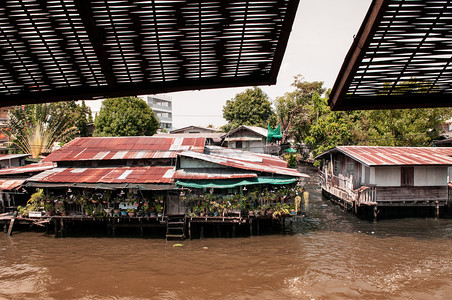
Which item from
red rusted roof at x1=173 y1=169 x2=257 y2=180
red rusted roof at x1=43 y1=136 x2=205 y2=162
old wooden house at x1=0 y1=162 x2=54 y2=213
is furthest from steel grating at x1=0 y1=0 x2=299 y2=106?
old wooden house at x1=0 y1=162 x2=54 y2=213

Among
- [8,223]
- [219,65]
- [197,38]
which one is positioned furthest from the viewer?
[8,223]

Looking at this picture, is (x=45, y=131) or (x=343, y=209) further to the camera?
(x=45, y=131)

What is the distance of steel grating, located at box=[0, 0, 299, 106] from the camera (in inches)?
77.0

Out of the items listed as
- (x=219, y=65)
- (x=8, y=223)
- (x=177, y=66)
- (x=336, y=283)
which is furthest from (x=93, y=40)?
(x=8, y=223)

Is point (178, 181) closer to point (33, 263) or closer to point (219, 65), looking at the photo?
point (33, 263)


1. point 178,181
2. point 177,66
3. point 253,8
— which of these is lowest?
point 178,181

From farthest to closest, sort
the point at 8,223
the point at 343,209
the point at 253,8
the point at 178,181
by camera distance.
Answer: the point at 343,209
the point at 8,223
the point at 178,181
the point at 253,8

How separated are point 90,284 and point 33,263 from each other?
375 centimetres

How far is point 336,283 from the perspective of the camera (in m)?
11.2

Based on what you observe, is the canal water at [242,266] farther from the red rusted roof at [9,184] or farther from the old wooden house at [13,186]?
the red rusted roof at [9,184]

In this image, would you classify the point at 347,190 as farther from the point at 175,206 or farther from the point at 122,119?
the point at 122,119

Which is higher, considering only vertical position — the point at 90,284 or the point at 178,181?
the point at 178,181

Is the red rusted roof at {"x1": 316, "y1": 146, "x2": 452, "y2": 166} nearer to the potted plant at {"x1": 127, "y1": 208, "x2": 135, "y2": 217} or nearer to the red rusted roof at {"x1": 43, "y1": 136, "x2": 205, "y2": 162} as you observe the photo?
the red rusted roof at {"x1": 43, "y1": 136, "x2": 205, "y2": 162}

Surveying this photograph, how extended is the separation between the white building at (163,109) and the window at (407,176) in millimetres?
43658
